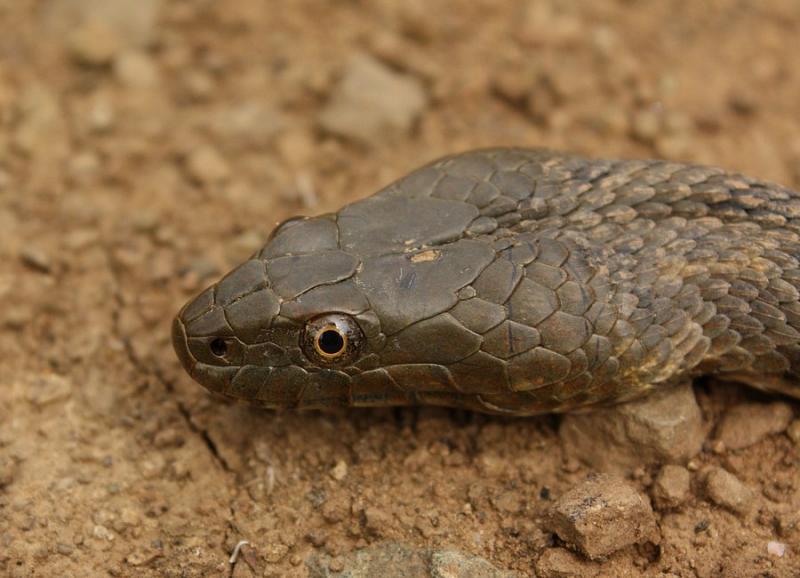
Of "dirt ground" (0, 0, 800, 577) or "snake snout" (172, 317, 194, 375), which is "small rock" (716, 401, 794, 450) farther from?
"snake snout" (172, 317, 194, 375)

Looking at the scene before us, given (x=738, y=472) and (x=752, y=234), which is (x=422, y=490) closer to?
(x=738, y=472)

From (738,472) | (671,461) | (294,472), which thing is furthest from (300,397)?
(738,472)

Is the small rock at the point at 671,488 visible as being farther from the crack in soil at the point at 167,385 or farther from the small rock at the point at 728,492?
the crack in soil at the point at 167,385

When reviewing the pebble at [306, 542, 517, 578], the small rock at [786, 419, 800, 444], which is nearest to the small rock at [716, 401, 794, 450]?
the small rock at [786, 419, 800, 444]

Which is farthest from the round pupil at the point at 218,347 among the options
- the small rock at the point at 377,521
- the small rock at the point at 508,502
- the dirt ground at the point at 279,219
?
the small rock at the point at 508,502

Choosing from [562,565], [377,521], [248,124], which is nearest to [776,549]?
[562,565]

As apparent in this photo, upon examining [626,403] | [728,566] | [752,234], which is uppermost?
[752,234]

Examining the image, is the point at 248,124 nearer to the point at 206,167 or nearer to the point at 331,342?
the point at 206,167
